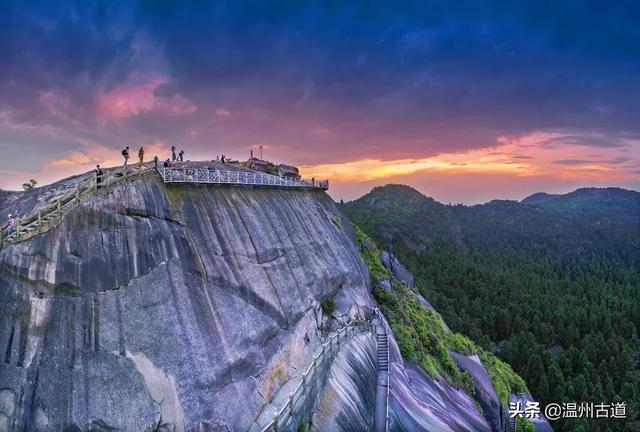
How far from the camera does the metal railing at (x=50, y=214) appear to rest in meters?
18.9

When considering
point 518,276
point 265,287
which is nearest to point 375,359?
point 265,287

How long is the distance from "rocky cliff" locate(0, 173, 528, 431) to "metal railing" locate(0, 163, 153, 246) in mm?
466

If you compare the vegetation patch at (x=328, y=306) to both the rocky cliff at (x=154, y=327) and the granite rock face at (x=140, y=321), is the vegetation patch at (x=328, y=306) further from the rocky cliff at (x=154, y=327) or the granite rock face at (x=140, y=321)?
the granite rock face at (x=140, y=321)

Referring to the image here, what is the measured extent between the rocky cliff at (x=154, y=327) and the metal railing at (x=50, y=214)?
0.47 meters

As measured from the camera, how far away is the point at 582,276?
134 metres

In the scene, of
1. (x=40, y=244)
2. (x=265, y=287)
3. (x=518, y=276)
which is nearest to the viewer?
(x=40, y=244)

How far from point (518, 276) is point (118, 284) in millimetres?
127916

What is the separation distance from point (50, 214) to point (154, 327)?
706 cm

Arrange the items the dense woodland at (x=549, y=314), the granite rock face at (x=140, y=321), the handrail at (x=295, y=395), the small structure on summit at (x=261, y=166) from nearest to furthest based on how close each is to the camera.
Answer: the handrail at (x=295, y=395)
the granite rock face at (x=140, y=321)
the small structure on summit at (x=261, y=166)
the dense woodland at (x=549, y=314)

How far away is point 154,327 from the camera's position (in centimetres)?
1864

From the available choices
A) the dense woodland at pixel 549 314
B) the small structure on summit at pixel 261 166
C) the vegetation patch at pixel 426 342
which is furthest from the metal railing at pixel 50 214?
the dense woodland at pixel 549 314

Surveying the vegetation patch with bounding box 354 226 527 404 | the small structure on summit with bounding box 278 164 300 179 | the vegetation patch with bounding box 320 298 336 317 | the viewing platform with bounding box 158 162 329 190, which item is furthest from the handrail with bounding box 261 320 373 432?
the small structure on summit with bounding box 278 164 300 179

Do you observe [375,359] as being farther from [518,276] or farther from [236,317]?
[518,276]

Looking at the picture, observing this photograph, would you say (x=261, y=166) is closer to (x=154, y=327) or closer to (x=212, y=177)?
(x=212, y=177)
